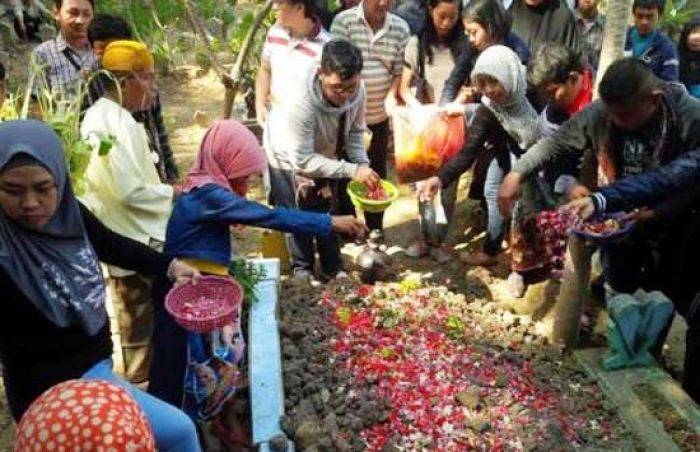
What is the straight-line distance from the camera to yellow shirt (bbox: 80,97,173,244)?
137 inches

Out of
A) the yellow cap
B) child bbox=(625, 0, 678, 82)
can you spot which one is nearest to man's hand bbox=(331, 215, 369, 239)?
the yellow cap

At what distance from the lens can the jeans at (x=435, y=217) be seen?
5477mm

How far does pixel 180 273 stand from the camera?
3035 millimetres

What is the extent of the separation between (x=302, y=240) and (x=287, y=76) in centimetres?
120

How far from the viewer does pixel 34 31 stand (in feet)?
36.4

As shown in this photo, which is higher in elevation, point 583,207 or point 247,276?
point 583,207

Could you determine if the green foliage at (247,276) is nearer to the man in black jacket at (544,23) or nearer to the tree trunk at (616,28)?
the tree trunk at (616,28)

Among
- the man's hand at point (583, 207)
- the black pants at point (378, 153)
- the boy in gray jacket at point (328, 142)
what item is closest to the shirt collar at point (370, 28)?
the black pants at point (378, 153)

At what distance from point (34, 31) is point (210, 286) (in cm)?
979

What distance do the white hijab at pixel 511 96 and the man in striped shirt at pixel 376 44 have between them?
117 cm

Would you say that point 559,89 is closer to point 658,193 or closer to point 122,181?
point 658,193

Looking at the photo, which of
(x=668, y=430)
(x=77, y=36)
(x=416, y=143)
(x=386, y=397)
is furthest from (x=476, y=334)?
(x=77, y=36)

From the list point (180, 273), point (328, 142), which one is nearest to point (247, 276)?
point (180, 273)

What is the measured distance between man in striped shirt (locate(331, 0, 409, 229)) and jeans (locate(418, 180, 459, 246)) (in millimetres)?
372
